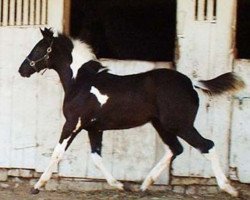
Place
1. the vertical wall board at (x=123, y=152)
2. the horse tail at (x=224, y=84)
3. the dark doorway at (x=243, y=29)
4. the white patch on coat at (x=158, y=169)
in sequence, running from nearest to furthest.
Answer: the horse tail at (x=224, y=84)
the white patch on coat at (x=158, y=169)
the vertical wall board at (x=123, y=152)
the dark doorway at (x=243, y=29)

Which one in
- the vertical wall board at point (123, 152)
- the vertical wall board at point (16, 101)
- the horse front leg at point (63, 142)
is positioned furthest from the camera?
the vertical wall board at point (16, 101)

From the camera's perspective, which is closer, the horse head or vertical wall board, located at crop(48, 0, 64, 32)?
the horse head

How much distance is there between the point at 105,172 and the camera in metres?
6.87

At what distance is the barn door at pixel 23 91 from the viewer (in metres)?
7.62

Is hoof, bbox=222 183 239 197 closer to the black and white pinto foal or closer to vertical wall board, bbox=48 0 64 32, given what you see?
the black and white pinto foal

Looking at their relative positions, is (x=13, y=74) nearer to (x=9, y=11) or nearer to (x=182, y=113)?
(x=9, y=11)

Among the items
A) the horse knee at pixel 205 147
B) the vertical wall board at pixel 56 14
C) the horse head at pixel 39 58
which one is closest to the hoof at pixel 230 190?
the horse knee at pixel 205 147

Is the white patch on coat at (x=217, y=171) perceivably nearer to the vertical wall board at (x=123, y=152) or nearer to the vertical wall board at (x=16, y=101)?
the vertical wall board at (x=123, y=152)

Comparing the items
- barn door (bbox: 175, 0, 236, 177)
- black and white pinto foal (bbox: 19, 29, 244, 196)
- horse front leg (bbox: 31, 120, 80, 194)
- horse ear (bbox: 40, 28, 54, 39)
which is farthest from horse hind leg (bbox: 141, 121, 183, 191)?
horse ear (bbox: 40, 28, 54, 39)

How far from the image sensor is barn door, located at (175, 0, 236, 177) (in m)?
7.07

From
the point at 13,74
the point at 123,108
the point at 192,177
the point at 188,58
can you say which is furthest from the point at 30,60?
the point at 192,177

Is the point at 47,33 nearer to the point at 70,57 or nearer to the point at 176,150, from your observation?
the point at 70,57

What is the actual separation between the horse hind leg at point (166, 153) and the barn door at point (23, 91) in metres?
1.49

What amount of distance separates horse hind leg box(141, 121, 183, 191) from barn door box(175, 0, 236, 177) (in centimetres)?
41
